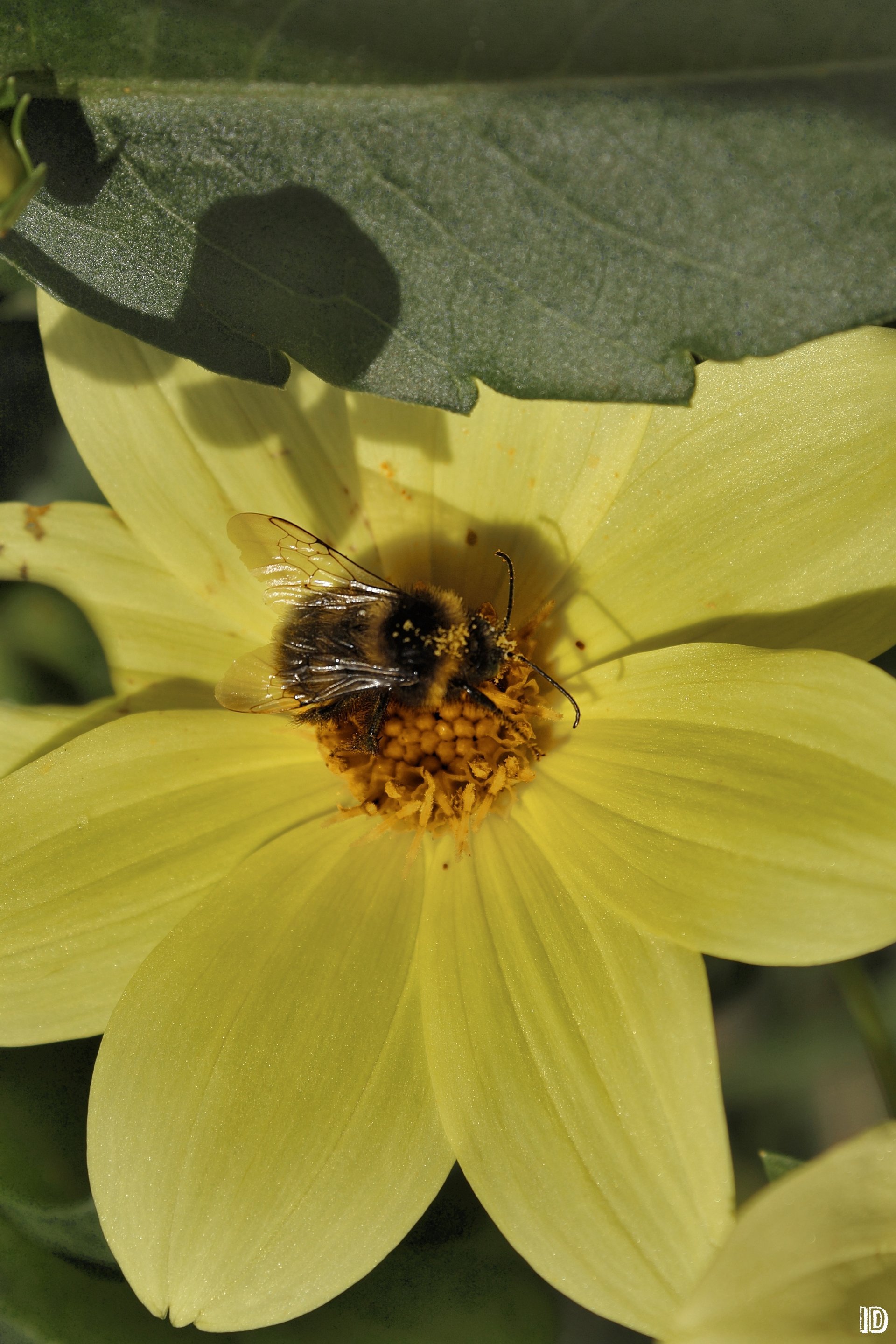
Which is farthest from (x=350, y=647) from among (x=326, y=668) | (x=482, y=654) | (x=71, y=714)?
(x=71, y=714)

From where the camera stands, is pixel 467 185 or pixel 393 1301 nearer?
pixel 467 185

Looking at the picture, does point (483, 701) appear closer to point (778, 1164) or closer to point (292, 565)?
point (292, 565)

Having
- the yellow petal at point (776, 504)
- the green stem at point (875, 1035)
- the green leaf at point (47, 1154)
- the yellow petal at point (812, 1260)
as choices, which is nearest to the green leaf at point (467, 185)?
the yellow petal at point (776, 504)

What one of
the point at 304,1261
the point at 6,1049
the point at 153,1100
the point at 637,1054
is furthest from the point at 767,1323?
the point at 6,1049

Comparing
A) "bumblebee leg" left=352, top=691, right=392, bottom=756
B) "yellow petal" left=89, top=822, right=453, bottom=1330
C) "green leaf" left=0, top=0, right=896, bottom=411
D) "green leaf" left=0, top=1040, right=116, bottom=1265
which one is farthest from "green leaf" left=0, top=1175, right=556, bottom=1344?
"green leaf" left=0, top=0, right=896, bottom=411

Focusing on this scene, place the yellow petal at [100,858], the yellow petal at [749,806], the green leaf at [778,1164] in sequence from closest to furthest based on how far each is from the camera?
the yellow petal at [749,806]
the yellow petal at [100,858]
the green leaf at [778,1164]

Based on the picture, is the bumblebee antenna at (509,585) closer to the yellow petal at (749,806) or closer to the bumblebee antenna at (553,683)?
the bumblebee antenna at (553,683)

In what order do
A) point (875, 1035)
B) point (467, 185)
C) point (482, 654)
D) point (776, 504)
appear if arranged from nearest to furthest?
point (467, 185) → point (776, 504) → point (482, 654) → point (875, 1035)
